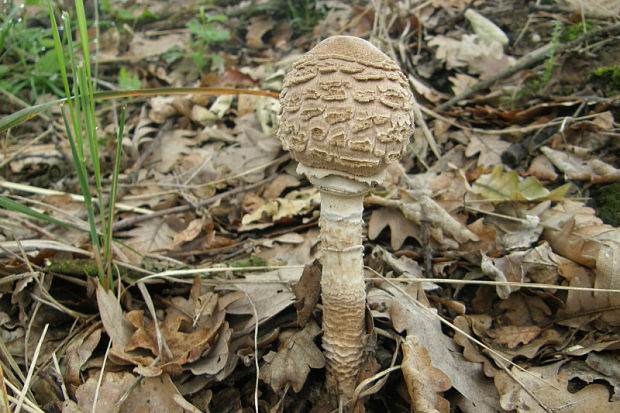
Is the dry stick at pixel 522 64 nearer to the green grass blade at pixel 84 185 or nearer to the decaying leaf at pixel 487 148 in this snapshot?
the decaying leaf at pixel 487 148

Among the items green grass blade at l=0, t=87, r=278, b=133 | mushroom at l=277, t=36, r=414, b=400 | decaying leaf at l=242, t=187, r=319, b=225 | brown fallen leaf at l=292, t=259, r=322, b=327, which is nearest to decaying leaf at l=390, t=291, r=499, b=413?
brown fallen leaf at l=292, t=259, r=322, b=327

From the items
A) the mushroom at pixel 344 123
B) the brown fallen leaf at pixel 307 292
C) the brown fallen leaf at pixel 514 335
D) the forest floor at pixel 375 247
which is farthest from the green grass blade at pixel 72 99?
the brown fallen leaf at pixel 514 335

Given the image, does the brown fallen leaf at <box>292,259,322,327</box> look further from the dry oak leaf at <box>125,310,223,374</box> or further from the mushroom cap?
the mushroom cap

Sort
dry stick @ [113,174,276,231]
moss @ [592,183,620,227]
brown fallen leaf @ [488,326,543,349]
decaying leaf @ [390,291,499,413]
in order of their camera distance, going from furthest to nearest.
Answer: dry stick @ [113,174,276,231], moss @ [592,183,620,227], brown fallen leaf @ [488,326,543,349], decaying leaf @ [390,291,499,413]

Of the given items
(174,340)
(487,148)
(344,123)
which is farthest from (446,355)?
(487,148)

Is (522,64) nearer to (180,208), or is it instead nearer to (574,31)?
(574,31)

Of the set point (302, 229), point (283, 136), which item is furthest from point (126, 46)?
point (283, 136)

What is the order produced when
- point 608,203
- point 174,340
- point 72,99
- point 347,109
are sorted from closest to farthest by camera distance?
point 347,109 → point 72,99 → point 174,340 → point 608,203
